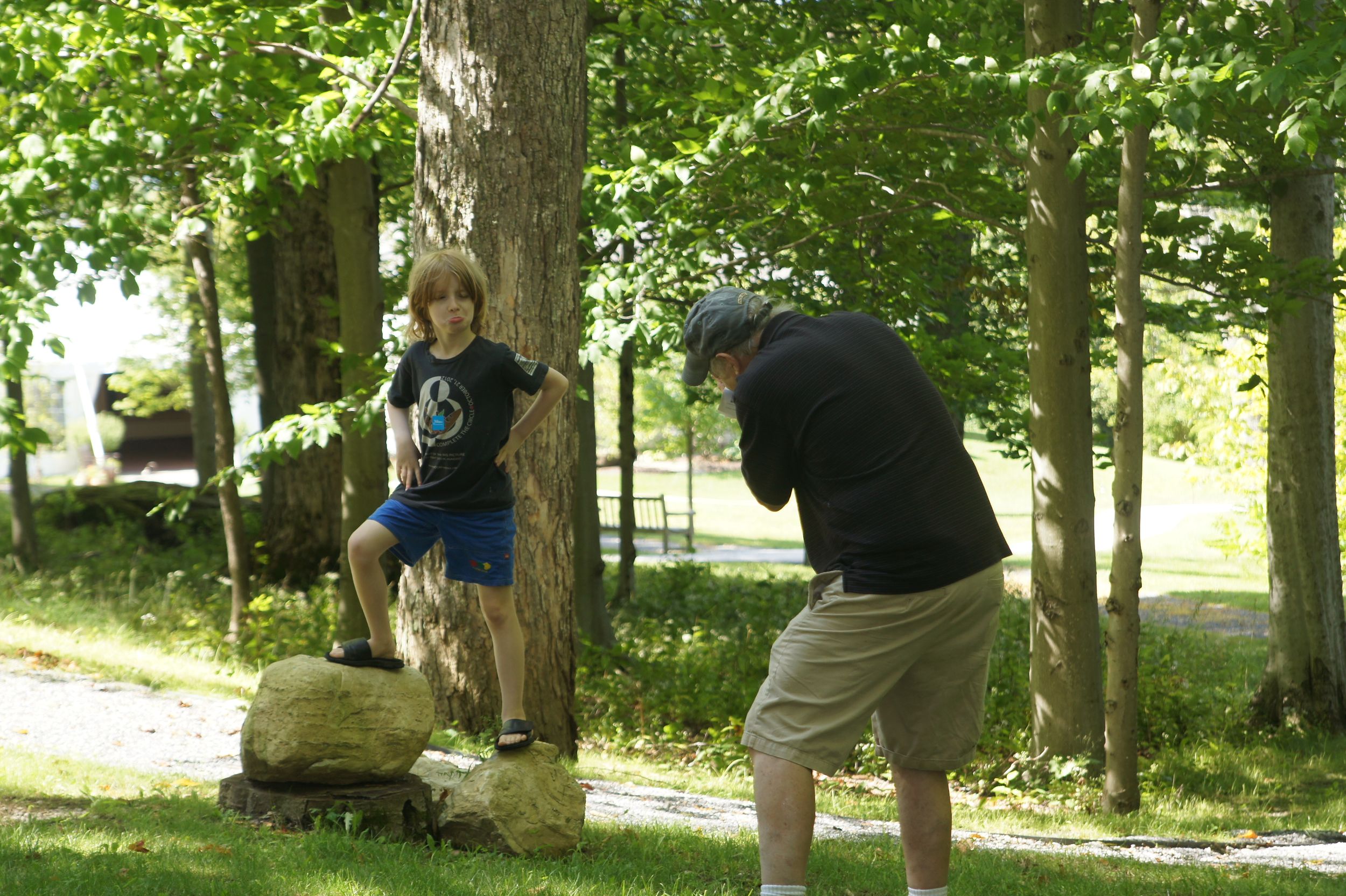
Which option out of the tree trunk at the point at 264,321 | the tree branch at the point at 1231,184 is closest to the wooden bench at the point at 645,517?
the tree trunk at the point at 264,321

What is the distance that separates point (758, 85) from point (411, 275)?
3536mm

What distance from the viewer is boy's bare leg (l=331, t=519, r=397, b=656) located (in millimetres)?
4379

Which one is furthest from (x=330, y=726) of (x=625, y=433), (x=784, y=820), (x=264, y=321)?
(x=264, y=321)

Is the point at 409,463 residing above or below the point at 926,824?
above

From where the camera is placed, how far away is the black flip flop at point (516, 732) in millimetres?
4582

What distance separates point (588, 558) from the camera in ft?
35.7

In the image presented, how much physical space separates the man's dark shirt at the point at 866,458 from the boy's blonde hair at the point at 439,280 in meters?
1.60

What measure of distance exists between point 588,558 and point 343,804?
252 inches

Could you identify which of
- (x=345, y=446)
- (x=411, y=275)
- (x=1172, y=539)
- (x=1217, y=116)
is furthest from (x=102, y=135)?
(x=1172, y=539)

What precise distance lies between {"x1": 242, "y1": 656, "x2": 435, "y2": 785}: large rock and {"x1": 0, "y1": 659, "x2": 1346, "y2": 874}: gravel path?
1091 millimetres

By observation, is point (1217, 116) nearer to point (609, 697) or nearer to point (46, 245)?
point (609, 697)

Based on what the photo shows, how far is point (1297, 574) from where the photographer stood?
9.48m

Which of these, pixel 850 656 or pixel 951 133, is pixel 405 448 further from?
pixel 951 133

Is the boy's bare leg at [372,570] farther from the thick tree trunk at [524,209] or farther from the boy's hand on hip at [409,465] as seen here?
the thick tree trunk at [524,209]
